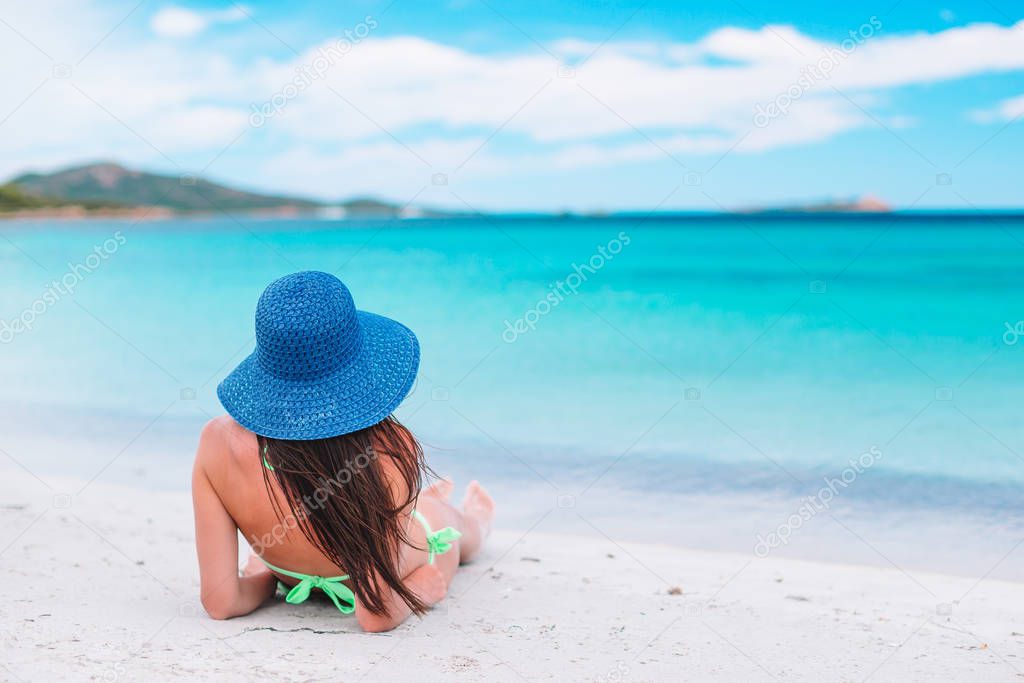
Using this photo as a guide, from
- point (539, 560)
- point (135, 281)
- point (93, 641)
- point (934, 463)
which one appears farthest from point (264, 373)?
point (135, 281)

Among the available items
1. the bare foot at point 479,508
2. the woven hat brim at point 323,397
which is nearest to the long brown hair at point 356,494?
the woven hat brim at point 323,397

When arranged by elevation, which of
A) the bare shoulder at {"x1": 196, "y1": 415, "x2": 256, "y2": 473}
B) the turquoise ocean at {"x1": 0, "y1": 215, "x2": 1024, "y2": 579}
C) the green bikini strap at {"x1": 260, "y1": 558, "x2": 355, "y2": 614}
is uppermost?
the bare shoulder at {"x1": 196, "y1": 415, "x2": 256, "y2": 473}

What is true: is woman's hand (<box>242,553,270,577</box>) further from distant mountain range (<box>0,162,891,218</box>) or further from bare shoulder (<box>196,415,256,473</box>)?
distant mountain range (<box>0,162,891,218</box>)

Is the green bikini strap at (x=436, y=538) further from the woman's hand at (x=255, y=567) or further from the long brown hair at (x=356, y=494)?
the woman's hand at (x=255, y=567)

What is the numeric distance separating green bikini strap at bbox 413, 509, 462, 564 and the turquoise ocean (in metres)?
1.62

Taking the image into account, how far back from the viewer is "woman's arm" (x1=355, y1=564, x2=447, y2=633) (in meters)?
2.79

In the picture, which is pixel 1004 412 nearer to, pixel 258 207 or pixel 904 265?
pixel 904 265

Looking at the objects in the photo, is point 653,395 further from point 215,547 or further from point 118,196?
point 118,196

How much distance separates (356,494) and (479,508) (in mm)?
1321

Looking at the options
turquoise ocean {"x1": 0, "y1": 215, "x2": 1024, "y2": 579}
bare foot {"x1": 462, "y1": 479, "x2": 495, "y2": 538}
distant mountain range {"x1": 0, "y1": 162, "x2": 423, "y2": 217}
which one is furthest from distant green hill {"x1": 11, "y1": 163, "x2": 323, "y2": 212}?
bare foot {"x1": 462, "y1": 479, "x2": 495, "y2": 538}

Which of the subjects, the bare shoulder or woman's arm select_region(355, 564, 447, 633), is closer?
the bare shoulder

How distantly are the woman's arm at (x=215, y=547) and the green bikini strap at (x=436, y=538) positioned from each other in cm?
61

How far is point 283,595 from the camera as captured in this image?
3168 millimetres

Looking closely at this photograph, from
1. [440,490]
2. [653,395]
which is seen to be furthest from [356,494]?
[653,395]
